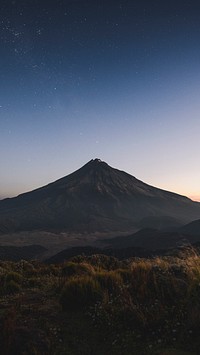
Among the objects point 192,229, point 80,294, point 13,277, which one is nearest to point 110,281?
point 80,294

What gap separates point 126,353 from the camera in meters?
5.36

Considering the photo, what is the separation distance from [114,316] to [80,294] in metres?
1.51

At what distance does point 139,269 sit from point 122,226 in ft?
502

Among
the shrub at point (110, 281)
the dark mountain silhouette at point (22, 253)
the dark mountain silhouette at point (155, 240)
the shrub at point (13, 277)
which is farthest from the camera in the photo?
the dark mountain silhouette at point (155, 240)

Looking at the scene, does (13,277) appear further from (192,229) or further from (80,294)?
(192,229)

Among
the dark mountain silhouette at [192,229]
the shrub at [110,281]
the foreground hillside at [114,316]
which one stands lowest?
the foreground hillside at [114,316]

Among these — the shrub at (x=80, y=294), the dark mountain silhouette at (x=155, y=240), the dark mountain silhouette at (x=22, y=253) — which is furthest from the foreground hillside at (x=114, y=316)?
the dark mountain silhouette at (x=22, y=253)

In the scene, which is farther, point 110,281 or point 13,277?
point 13,277

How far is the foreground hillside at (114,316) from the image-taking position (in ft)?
18.3

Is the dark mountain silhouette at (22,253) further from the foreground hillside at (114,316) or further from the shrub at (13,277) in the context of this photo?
the foreground hillside at (114,316)

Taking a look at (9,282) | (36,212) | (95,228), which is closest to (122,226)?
(95,228)

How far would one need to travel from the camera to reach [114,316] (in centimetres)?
654

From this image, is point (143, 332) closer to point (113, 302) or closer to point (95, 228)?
point (113, 302)

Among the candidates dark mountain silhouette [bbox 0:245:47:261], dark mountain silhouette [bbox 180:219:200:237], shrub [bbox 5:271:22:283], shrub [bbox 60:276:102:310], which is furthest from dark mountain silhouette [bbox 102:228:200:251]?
shrub [bbox 60:276:102:310]
